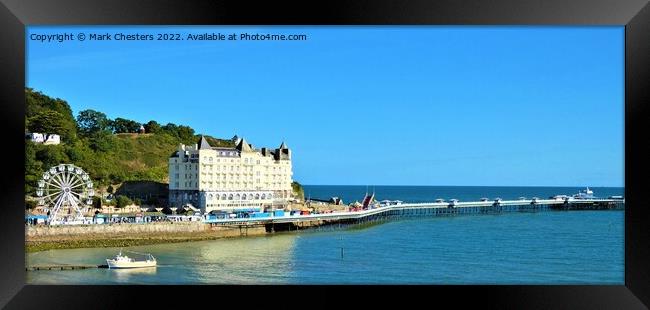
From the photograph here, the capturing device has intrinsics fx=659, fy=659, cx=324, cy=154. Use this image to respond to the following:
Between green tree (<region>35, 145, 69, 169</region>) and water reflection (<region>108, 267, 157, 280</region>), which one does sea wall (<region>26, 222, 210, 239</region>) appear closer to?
green tree (<region>35, 145, 69, 169</region>)

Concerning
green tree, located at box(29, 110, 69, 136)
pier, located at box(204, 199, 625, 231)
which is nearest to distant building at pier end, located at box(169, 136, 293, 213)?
pier, located at box(204, 199, 625, 231)

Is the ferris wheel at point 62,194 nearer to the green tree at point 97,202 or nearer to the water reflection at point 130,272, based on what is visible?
the green tree at point 97,202

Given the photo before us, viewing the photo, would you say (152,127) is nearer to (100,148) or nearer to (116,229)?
(100,148)

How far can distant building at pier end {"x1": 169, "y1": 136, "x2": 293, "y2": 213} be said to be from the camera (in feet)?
52.4

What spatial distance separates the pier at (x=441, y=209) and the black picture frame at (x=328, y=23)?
36.7 feet

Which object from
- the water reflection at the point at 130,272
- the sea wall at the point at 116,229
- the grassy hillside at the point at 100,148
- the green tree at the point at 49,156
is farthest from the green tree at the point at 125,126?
the water reflection at the point at 130,272

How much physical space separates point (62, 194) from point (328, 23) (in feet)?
30.9

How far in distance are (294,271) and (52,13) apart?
5915mm

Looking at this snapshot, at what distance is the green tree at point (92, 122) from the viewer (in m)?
17.7

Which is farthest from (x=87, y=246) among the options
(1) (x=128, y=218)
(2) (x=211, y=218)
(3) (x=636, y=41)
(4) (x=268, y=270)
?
(3) (x=636, y=41)

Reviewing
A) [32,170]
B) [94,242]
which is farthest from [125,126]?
[94,242]

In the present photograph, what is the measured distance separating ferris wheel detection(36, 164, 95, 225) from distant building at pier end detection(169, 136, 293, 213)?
3149mm

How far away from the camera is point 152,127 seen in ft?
68.2

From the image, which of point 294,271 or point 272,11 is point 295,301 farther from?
point 294,271
